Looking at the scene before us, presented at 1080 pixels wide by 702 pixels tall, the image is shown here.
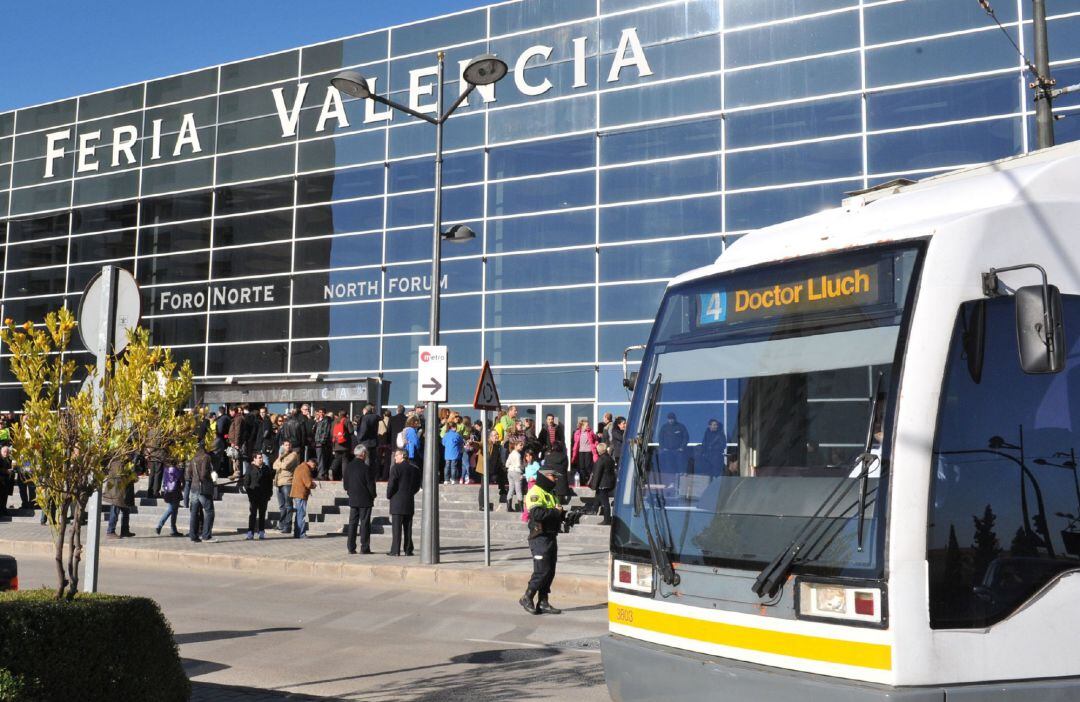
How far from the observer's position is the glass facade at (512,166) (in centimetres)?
2658

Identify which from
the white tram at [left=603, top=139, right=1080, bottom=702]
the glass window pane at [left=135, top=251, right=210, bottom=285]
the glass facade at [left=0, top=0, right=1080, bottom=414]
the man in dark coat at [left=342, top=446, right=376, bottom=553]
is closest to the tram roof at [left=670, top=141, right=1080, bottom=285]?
the white tram at [left=603, top=139, right=1080, bottom=702]

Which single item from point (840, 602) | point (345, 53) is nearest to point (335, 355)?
point (345, 53)

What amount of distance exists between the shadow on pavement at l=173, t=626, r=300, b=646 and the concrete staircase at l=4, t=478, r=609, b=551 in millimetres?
7480

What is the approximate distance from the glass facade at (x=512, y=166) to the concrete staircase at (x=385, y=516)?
7.73 metres

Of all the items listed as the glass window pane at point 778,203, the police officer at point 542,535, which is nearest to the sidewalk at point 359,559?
the police officer at point 542,535

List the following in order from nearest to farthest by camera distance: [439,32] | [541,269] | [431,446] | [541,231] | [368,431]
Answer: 1. [431,446]
2. [368,431]
3. [541,269]
4. [541,231]
5. [439,32]

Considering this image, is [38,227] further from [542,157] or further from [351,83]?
[351,83]

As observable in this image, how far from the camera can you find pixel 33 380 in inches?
229

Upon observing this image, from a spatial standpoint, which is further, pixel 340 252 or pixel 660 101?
pixel 340 252

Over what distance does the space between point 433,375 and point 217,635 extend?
19.8 ft

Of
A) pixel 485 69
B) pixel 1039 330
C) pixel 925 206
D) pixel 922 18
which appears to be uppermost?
pixel 922 18

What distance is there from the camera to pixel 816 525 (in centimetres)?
469

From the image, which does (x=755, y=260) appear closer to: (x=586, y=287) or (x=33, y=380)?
(x=33, y=380)

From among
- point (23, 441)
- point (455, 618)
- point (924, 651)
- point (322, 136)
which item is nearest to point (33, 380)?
point (23, 441)
